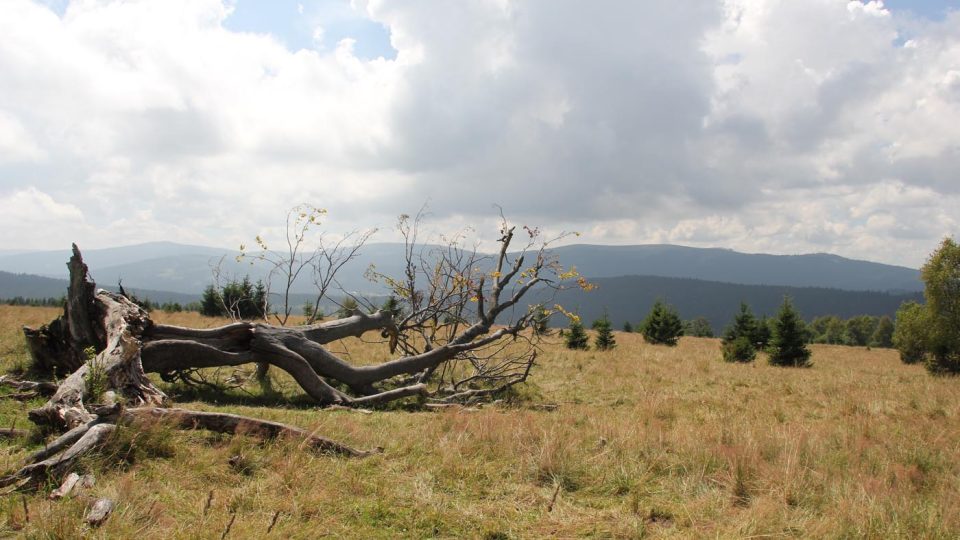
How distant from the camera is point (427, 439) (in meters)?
6.34

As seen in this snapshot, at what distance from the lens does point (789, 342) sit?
24.5 metres

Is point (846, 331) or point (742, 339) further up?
point (742, 339)

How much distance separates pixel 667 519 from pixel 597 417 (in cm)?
434

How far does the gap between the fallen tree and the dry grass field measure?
0.37 meters

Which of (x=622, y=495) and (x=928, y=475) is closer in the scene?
(x=622, y=495)

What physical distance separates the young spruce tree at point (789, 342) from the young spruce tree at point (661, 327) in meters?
9.23

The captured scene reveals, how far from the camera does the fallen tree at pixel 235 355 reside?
210 inches

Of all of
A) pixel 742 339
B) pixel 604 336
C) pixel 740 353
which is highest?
pixel 742 339

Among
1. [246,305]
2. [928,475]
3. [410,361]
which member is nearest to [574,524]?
[928,475]

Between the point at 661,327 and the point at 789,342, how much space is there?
10.2 m

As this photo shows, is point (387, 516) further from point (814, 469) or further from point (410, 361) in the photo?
point (410, 361)

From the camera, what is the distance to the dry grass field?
390cm

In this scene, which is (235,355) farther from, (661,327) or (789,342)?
(661,327)

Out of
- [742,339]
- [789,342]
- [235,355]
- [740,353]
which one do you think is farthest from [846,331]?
[235,355]
